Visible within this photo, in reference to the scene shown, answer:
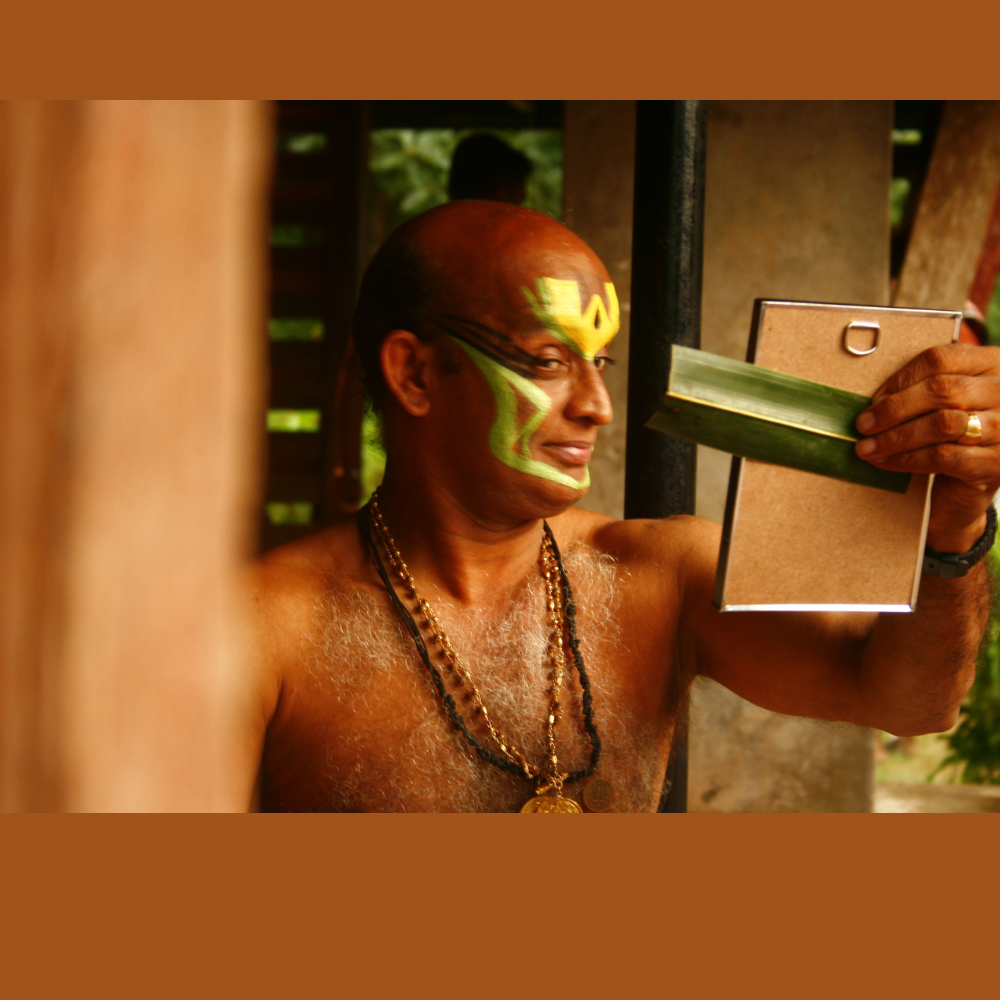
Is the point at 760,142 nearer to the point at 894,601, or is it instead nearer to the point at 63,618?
the point at 894,601

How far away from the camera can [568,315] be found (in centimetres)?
195

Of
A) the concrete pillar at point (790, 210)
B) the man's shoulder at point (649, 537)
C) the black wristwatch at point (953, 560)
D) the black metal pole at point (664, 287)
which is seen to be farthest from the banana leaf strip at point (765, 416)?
the concrete pillar at point (790, 210)

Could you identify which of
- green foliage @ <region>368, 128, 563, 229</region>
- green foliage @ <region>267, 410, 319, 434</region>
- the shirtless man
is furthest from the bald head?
green foliage @ <region>368, 128, 563, 229</region>

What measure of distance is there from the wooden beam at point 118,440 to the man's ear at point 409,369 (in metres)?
1.36

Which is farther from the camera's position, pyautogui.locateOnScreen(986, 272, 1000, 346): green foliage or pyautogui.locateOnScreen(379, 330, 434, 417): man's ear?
pyautogui.locateOnScreen(986, 272, 1000, 346): green foliage

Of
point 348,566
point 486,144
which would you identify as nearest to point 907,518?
point 348,566

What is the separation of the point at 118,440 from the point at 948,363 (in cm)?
Answer: 139

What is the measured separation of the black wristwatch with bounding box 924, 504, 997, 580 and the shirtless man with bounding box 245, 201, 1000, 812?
34 millimetres

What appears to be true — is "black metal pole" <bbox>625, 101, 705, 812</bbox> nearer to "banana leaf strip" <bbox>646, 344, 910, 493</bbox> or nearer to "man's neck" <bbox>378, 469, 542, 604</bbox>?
"man's neck" <bbox>378, 469, 542, 604</bbox>

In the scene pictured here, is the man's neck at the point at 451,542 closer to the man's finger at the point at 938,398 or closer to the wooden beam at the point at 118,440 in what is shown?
the man's finger at the point at 938,398

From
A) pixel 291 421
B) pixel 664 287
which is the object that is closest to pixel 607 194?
pixel 664 287

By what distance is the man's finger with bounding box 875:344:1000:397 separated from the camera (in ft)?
5.27

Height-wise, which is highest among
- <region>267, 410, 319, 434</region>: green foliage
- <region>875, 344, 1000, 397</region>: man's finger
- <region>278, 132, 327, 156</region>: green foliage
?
<region>278, 132, 327, 156</region>: green foliage

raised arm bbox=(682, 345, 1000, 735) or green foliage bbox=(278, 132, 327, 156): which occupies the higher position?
green foliage bbox=(278, 132, 327, 156)
